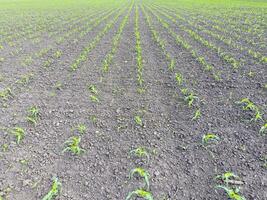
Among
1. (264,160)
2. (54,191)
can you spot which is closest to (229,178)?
(264,160)

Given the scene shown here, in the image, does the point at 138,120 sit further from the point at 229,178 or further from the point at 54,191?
the point at 54,191

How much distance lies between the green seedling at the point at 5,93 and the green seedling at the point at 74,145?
8.52 ft

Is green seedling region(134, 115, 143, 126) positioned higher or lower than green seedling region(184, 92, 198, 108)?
lower

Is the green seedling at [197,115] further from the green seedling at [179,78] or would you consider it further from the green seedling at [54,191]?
the green seedling at [54,191]

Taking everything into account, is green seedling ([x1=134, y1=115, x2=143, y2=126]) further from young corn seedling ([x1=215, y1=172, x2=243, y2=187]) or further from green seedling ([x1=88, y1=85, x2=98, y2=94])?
young corn seedling ([x1=215, y1=172, x2=243, y2=187])

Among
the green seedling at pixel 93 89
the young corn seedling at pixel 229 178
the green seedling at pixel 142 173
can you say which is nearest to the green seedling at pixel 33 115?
the green seedling at pixel 93 89

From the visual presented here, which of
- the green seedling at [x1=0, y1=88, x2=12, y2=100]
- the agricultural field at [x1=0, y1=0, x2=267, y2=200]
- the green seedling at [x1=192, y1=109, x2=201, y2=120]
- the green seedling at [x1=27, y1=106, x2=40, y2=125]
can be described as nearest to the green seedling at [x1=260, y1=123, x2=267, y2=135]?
the agricultural field at [x1=0, y1=0, x2=267, y2=200]

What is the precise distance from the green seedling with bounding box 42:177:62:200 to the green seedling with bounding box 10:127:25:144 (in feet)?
4.39

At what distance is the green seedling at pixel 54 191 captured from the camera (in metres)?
3.13

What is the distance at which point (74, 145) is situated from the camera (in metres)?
4.13

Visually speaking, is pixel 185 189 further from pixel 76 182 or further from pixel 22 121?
pixel 22 121

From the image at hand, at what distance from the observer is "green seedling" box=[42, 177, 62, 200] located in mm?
3131

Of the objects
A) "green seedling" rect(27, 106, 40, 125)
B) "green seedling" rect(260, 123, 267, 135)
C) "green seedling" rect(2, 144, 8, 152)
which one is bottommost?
"green seedling" rect(2, 144, 8, 152)

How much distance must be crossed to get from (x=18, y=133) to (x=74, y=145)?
3.57 ft
